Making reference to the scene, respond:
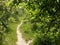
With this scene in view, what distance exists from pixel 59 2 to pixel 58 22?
2.76 ft

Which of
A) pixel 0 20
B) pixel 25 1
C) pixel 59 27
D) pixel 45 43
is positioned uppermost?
pixel 0 20

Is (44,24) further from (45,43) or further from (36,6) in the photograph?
(45,43)

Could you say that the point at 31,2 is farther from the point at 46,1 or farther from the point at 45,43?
the point at 45,43

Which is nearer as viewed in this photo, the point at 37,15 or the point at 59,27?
the point at 37,15

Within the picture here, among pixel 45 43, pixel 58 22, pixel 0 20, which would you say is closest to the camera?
pixel 58 22

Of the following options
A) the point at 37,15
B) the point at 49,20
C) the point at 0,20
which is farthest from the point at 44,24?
the point at 0,20

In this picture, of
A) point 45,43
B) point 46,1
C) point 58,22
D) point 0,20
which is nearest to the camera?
point 46,1

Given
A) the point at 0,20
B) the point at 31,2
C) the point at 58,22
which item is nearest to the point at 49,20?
the point at 58,22

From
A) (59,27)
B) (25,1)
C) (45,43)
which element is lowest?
(59,27)

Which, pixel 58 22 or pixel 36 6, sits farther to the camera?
pixel 58 22

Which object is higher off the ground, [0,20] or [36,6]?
[0,20]

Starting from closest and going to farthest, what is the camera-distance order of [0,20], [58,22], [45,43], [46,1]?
[46,1], [58,22], [45,43], [0,20]

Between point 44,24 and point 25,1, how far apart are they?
1.18m

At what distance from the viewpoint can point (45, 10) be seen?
5422mm
